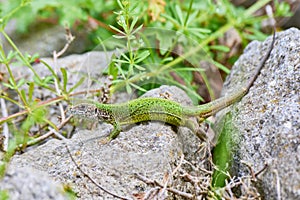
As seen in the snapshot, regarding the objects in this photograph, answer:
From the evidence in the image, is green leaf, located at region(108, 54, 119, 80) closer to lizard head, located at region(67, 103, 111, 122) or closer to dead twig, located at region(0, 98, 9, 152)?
lizard head, located at region(67, 103, 111, 122)

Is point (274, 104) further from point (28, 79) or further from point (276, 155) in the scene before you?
point (28, 79)

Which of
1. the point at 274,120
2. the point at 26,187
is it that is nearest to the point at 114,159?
the point at 26,187

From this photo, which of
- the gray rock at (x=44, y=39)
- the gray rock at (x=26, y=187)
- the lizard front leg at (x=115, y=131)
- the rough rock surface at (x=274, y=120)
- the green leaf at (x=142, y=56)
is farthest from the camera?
the gray rock at (x=44, y=39)

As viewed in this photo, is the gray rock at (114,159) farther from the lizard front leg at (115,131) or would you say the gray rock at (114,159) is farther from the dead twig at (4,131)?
the dead twig at (4,131)

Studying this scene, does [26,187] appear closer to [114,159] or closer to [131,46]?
[114,159]

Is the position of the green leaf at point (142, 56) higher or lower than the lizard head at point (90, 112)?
higher

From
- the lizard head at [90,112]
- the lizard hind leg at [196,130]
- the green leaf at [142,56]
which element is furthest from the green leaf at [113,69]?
the lizard hind leg at [196,130]
